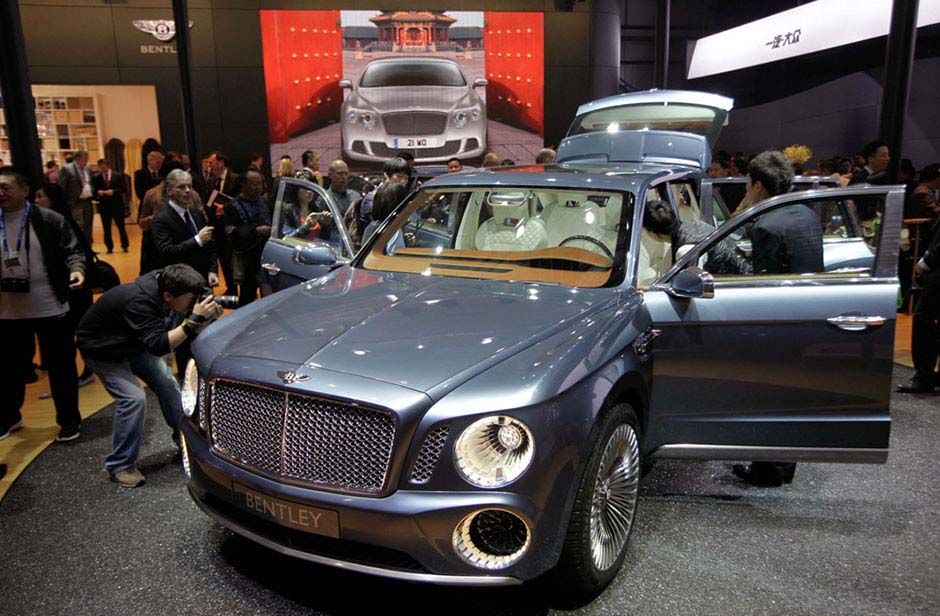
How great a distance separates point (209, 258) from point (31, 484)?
7.15 ft

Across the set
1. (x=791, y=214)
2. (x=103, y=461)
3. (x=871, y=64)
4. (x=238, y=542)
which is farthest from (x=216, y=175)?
(x=871, y=64)

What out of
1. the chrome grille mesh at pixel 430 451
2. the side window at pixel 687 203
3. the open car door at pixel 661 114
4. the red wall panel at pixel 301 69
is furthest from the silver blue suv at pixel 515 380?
the red wall panel at pixel 301 69

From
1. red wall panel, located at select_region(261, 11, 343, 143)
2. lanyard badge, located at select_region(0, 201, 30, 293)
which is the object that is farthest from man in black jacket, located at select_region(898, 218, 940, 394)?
red wall panel, located at select_region(261, 11, 343, 143)

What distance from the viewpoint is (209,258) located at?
5.68 m

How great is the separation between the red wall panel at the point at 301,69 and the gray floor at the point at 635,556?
12.7 m

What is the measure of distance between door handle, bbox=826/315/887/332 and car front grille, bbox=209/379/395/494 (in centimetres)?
209

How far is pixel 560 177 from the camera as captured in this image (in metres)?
3.78

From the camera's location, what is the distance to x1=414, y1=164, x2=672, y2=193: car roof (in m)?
3.67

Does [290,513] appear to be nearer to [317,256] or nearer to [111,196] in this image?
[317,256]

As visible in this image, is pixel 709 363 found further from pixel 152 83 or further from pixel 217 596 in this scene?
pixel 152 83

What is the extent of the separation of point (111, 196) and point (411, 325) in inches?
466

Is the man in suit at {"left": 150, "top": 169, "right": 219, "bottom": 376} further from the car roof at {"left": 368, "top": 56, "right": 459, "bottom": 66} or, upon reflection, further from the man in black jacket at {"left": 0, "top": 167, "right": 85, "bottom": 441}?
the car roof at {"left": 368, "top": 56, "right": 459, "bottom": 66}

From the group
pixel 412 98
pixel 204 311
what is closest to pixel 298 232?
pixel 204 311

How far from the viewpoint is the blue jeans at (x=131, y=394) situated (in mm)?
3893
